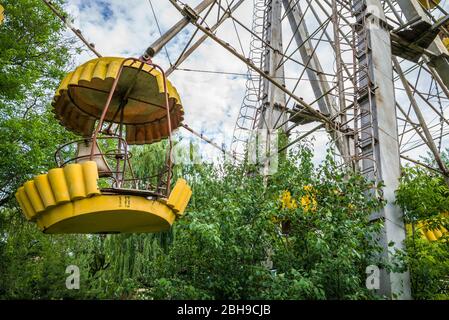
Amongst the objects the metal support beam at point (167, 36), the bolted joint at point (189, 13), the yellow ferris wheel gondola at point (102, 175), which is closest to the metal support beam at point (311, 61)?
the metal support beam at point (167, 36)

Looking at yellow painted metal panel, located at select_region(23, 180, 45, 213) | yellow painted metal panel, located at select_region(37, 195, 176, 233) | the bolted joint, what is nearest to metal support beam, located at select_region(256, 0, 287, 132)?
the bolted joint

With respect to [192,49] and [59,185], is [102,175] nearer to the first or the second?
[59,185]

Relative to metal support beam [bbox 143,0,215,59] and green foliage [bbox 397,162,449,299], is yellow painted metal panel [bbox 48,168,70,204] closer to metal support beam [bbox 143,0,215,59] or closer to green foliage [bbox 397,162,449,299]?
metal support beam [bbox 143,0,215,59]

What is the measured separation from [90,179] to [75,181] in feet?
0.60

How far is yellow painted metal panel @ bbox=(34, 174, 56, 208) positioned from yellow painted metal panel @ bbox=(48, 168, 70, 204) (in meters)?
0.06

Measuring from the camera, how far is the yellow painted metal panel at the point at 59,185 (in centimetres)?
603

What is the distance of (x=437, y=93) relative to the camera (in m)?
16.2

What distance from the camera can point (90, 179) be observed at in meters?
6.10

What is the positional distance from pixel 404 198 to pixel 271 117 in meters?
7.80

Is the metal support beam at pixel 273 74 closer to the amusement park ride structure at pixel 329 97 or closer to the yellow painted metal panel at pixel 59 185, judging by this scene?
the amusement park ride structure at pixel 329 97

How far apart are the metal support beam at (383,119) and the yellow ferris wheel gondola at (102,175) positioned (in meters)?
4.51

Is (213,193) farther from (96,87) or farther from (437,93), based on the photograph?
(437,93)

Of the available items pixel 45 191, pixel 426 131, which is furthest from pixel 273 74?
pixel 45 191

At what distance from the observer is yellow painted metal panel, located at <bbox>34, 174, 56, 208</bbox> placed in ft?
20.0
